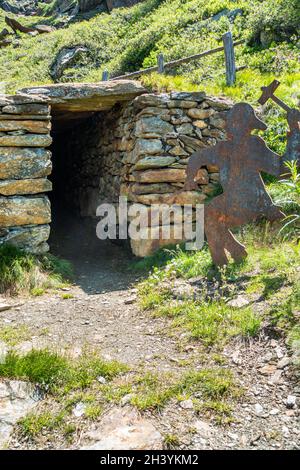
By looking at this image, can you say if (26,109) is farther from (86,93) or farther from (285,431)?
(285,431)

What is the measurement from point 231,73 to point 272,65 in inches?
54.0

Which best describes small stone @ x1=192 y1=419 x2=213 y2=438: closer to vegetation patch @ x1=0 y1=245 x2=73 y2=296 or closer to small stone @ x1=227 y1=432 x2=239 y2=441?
small stone @ x1=227 y1=432 x2=239 y2=441

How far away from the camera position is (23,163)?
18.4 ft

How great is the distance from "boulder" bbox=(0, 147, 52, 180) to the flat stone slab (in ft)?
2.69

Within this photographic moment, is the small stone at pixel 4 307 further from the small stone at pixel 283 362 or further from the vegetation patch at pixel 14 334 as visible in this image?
the small stone at pixel 283 362

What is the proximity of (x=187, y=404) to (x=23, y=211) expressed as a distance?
12.4ft

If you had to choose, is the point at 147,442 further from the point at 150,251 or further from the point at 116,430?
the point at 150,251

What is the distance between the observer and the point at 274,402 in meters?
2.55

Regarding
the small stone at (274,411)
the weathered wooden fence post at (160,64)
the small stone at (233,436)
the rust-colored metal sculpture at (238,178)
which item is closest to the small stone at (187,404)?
the small stone at (233,436)

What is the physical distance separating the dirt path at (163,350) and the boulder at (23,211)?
993mm

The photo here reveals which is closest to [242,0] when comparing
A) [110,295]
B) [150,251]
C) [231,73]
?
[231,73]

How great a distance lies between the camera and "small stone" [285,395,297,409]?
2500 millimetres

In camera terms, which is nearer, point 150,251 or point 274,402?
point 274,402

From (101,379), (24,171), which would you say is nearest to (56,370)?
(101,379)
